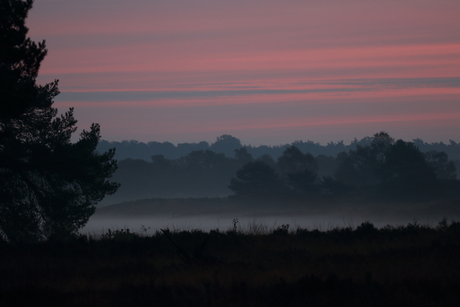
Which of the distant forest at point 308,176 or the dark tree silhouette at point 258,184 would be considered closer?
the distant forest at point 308,176

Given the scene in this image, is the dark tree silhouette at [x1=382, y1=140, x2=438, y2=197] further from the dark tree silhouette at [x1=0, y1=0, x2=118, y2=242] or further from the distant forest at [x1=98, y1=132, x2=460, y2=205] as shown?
the dark tree silhouette at [x1=0, y1=0, x2=118, y2=242]

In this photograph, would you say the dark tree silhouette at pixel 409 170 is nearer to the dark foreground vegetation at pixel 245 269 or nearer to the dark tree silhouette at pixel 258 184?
the dark tree silhouette at pixel 258 184

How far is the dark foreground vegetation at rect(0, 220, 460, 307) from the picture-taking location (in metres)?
9.62

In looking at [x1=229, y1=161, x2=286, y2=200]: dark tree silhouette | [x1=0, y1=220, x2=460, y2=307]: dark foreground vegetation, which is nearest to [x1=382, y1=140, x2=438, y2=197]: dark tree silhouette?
[x1=229, y1=161, x2=286, y2=200]: dark tree silhouette

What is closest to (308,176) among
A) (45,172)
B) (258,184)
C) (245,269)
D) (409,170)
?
(258,184)

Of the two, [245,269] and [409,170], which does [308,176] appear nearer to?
[409,170]

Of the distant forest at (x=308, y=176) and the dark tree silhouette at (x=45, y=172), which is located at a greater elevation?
the distant forest at (x=308, y=176)

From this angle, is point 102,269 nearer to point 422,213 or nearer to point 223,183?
point 422,213

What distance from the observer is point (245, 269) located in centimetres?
1214

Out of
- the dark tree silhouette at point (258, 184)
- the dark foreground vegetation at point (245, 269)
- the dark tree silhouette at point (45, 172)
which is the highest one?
the dark tree silhouette at point (258, 184)

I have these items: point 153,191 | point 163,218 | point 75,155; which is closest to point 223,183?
point 153,191

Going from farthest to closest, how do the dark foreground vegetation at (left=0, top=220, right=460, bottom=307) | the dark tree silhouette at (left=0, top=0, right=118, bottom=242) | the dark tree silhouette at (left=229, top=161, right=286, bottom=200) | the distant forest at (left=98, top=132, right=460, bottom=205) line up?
the dark tree silhouette at (left=229, top=161, right=286, bottom=200) → the distant forest at (left=98, top=132, right=460, bottom=205) → the dark tree silhouette at (left=0, top=0, right=118, bottom=242) → the dark foreground vegetation at (left=0, top=220, right=460, bottom=307)

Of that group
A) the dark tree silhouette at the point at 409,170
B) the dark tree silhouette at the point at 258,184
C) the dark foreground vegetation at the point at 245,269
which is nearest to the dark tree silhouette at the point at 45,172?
the dark foreground vegetation at the point at 245,269

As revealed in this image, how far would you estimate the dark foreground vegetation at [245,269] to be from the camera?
31.6 feet
